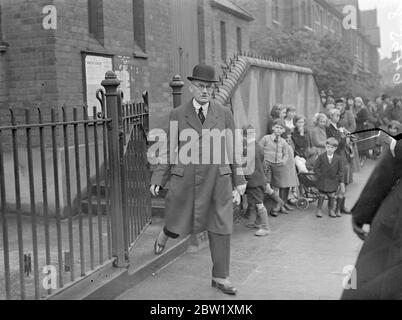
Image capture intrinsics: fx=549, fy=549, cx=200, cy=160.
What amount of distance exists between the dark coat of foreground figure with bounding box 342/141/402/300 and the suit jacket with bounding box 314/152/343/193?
16.8 feet

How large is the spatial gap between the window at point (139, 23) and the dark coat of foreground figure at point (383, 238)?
830cm

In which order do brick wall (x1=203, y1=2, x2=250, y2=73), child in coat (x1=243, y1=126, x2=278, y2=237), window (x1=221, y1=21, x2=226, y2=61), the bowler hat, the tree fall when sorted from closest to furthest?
the bowler hat < child in coat (x1=243, y1=126, x2=278, y2=237) < brick wall (x1=203, y1=2, x2=250, y2=73) < window (x1=221, y1=21, x2=226, y2=61) < the tree

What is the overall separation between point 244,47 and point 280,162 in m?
14.1

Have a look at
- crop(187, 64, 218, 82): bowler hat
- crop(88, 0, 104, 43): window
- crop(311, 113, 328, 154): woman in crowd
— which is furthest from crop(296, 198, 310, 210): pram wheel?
crop(187, 64, 218, 82): bowler hat

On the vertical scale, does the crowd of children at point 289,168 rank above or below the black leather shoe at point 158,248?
above

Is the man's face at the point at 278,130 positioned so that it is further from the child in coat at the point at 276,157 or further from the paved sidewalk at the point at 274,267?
the paved sidewalk at the point at 274,267

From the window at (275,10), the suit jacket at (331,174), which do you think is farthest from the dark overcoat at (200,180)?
the window at (275,10)

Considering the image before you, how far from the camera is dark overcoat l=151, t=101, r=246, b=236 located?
4.75 meters

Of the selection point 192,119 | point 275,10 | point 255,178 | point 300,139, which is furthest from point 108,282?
point 275,10

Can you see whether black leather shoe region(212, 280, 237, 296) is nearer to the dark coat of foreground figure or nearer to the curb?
the curb

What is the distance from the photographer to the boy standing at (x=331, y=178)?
805 cm

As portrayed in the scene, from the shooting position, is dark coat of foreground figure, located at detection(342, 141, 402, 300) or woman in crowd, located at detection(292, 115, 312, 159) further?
woman in crowd, located at detection(292, 115, 312, 159)
